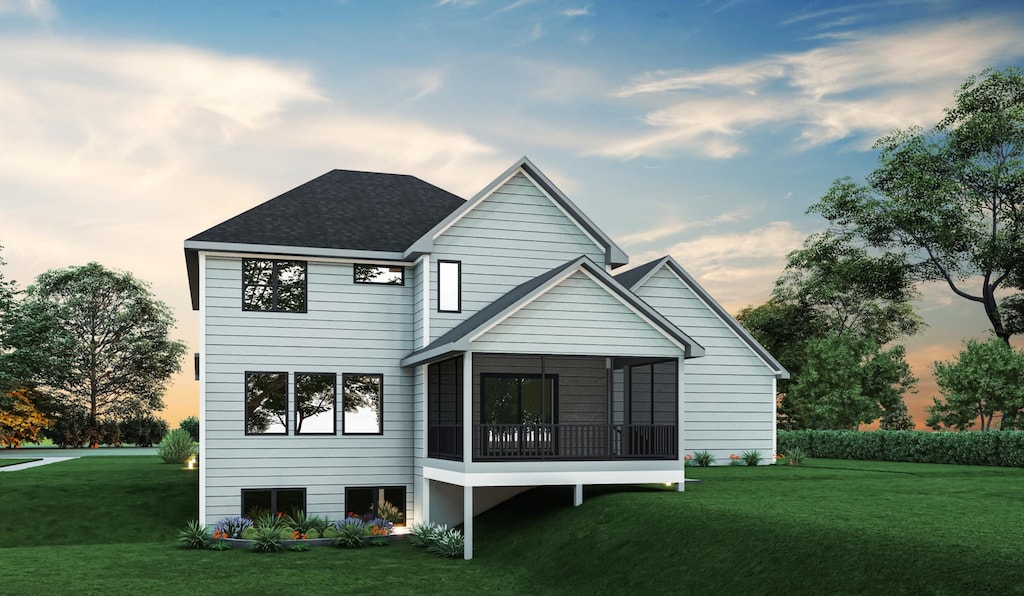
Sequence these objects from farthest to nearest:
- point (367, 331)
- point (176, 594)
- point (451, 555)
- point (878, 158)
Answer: point (878, 158) < point (367, 331) < point (451, 555) < point (176, 594)

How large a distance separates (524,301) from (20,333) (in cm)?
3648

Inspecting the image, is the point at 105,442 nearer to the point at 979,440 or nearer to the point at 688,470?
the point at 688,470

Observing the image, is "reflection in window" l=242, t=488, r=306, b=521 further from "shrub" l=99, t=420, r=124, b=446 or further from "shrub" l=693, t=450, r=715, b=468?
"shrub" l=99, t=420, r=124, b=446

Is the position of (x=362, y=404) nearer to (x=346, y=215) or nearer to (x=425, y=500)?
(x=425, y=500)

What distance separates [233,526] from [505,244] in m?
9.94

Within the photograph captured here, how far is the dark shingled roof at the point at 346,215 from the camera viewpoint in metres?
24.5

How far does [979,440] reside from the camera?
32625mm

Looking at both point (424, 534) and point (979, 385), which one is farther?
point (979, 385)

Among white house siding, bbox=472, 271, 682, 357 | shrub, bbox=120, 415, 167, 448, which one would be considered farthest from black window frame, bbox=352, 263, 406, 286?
shrub, bbox=120, 415, 167, 448

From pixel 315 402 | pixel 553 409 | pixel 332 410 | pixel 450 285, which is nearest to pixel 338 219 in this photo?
pixel 450 285

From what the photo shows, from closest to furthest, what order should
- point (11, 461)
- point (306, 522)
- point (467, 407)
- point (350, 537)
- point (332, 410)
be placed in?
point (467, 407) → point (350, 537) → point (306, 522) → point (332, 410) → point (11, 461)

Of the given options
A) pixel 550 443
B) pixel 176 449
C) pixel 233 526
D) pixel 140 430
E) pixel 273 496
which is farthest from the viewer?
pixel 140 430

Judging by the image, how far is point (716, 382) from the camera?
97.1 ft

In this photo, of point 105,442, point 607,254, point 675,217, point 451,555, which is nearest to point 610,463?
point 451,555
